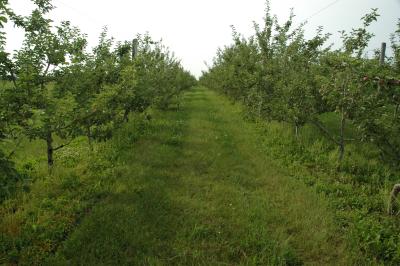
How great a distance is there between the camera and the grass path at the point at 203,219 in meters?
3.84

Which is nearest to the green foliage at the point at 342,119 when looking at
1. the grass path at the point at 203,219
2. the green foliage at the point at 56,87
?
the grass path at the point at 203,219

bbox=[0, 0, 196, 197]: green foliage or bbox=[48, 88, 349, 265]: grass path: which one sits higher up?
bbox=[0, 0, 196, 197]: green foliage

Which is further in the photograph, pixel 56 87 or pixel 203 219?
pixel 56 87

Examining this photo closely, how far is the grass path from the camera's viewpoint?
3.84m

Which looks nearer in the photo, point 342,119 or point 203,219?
point 203,219

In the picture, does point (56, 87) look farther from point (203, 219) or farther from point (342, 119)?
point (342, 119)

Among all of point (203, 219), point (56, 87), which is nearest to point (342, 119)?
point (203, 219)

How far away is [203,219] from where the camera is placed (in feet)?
15.6

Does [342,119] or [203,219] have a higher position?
[342,119]

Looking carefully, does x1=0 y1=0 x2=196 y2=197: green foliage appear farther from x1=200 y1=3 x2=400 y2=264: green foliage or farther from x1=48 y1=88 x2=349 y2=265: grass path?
x1=200 y1=3 x2=400 y2=264: green foliage

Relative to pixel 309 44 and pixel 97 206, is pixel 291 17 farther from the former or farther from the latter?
pixel 97 206

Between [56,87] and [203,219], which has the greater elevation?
[56,87]

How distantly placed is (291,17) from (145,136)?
6.74m

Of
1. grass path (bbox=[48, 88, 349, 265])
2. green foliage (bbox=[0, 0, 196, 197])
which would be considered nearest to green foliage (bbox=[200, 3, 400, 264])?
grass path (bbox=[48, 88, 349, 265])
